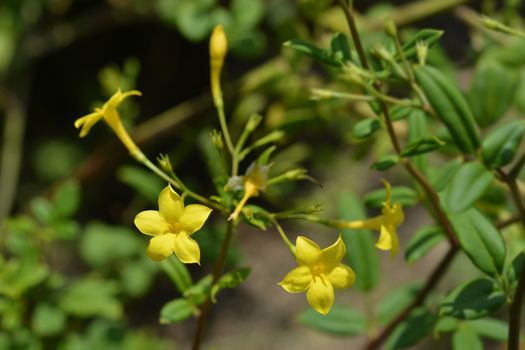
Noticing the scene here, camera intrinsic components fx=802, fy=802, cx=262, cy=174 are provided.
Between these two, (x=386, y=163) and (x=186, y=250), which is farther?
(x=386, y=163)

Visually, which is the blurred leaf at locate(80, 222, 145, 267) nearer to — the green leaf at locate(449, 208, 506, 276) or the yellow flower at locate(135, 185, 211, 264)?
the yellow flower at locate(135, 185, 211, 264)

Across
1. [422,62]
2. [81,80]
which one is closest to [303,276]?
[422,62]

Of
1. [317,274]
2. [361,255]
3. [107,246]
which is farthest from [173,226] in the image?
[107,246]

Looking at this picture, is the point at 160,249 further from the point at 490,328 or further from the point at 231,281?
the point at 490,328

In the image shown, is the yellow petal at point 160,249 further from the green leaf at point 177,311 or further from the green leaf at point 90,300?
the green leaf at point 90,300

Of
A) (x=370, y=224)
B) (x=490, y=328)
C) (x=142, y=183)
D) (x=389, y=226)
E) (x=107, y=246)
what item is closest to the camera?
(x=389, y=226)

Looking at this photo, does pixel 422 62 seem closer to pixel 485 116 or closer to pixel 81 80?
pixel 485 116
